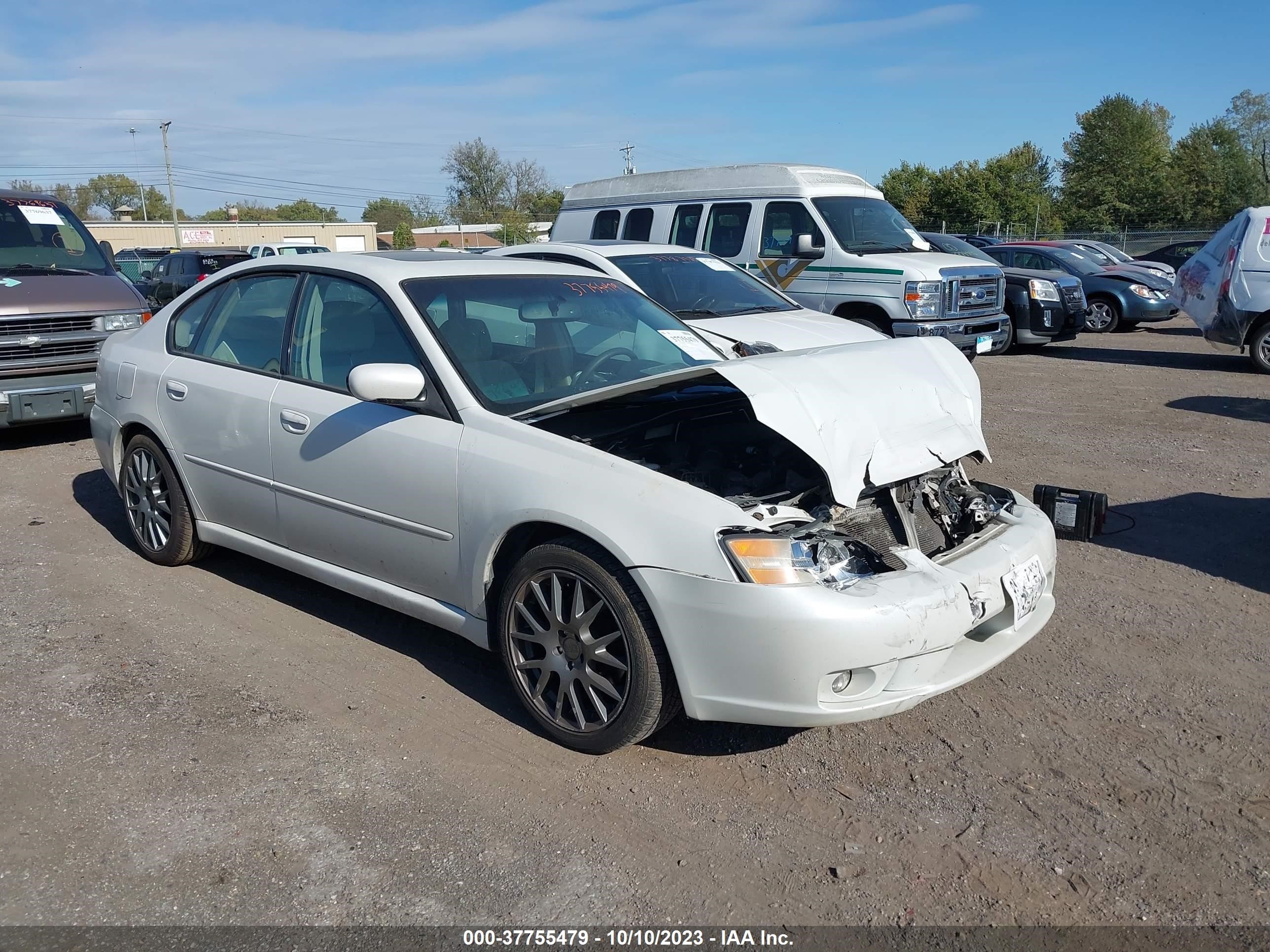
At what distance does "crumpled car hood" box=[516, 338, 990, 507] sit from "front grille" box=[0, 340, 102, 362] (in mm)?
6305

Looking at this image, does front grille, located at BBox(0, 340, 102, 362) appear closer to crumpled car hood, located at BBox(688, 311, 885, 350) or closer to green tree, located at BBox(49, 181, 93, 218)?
crumpled car hood, located at BBox(688, 311, 885, 350)

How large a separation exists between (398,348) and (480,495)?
894 mm

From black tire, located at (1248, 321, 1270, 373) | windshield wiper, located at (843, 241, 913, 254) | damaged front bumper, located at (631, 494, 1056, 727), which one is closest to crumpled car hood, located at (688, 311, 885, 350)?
windshield wiper, located at (843, 241, 913, 254)

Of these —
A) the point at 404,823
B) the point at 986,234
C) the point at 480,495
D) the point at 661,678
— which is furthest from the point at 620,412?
the point at 986,234

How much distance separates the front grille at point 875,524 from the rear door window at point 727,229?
796cm

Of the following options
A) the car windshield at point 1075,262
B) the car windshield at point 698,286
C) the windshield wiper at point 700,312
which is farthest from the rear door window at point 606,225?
the car windshield at point 1075,262

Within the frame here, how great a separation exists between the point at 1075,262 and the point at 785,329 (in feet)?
41.1

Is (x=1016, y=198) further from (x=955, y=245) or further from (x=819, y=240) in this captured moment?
(x=819, y=240)

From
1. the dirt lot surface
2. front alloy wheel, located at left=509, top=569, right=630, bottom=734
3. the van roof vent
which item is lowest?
the dirt lot surface

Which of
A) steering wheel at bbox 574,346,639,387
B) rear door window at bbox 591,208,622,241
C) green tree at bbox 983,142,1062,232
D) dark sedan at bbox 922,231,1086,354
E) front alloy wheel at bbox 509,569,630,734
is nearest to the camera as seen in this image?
front alloy wheel at bbox 509,569,630,734

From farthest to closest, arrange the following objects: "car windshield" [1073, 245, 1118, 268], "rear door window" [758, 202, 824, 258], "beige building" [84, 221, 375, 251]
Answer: "beige building" [84, 221, 375, 251], "car windshield" [1073, 245, 1118, 268], "rear door window" [758, 202, 824, 258]

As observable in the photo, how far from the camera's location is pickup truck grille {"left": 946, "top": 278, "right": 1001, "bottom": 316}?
37.7 feet

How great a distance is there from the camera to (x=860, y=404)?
3.73 meters

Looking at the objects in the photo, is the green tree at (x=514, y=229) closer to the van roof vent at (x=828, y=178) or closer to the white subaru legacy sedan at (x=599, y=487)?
the van roof vent at (x=828, y=178)
